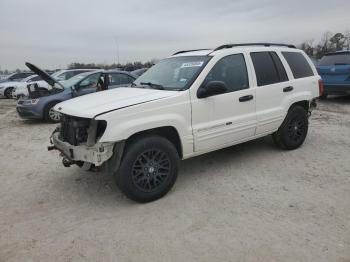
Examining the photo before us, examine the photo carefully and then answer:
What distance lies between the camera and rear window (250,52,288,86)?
498cm

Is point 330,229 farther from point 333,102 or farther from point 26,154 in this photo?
point 333,102

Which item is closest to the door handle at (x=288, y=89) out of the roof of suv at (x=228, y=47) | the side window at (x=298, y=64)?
the side window at (x=298, y=64)

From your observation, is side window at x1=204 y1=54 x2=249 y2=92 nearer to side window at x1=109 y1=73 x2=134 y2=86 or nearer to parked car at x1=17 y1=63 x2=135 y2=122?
parked car at x1=17 y1=63 x2=135 y2=122

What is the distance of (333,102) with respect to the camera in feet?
36.0

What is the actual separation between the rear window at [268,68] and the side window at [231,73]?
265 millimetres

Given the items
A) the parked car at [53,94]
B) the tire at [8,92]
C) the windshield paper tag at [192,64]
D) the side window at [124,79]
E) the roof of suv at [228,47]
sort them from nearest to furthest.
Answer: the windshield paper tag at [192,64]
the roof of suv at [228,47]
the parked car at [53,94]
the side window at [124,79]
the tire at [8,92]

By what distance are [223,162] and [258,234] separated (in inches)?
84.7

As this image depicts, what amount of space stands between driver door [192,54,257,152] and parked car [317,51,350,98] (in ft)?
21.3

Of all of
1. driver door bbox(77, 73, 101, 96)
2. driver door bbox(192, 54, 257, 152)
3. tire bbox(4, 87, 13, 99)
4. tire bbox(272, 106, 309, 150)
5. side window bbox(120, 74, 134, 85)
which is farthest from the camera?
tire bbox(4, 87, 13, 99)

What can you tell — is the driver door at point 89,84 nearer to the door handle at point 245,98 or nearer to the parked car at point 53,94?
the parked car at point 53,94

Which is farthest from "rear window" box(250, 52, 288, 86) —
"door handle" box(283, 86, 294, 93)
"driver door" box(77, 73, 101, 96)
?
"driver door" box(77, 73, 101, 96)

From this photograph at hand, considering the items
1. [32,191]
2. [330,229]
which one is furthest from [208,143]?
[32,191]

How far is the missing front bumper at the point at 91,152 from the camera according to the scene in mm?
3594

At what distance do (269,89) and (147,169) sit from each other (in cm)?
240
